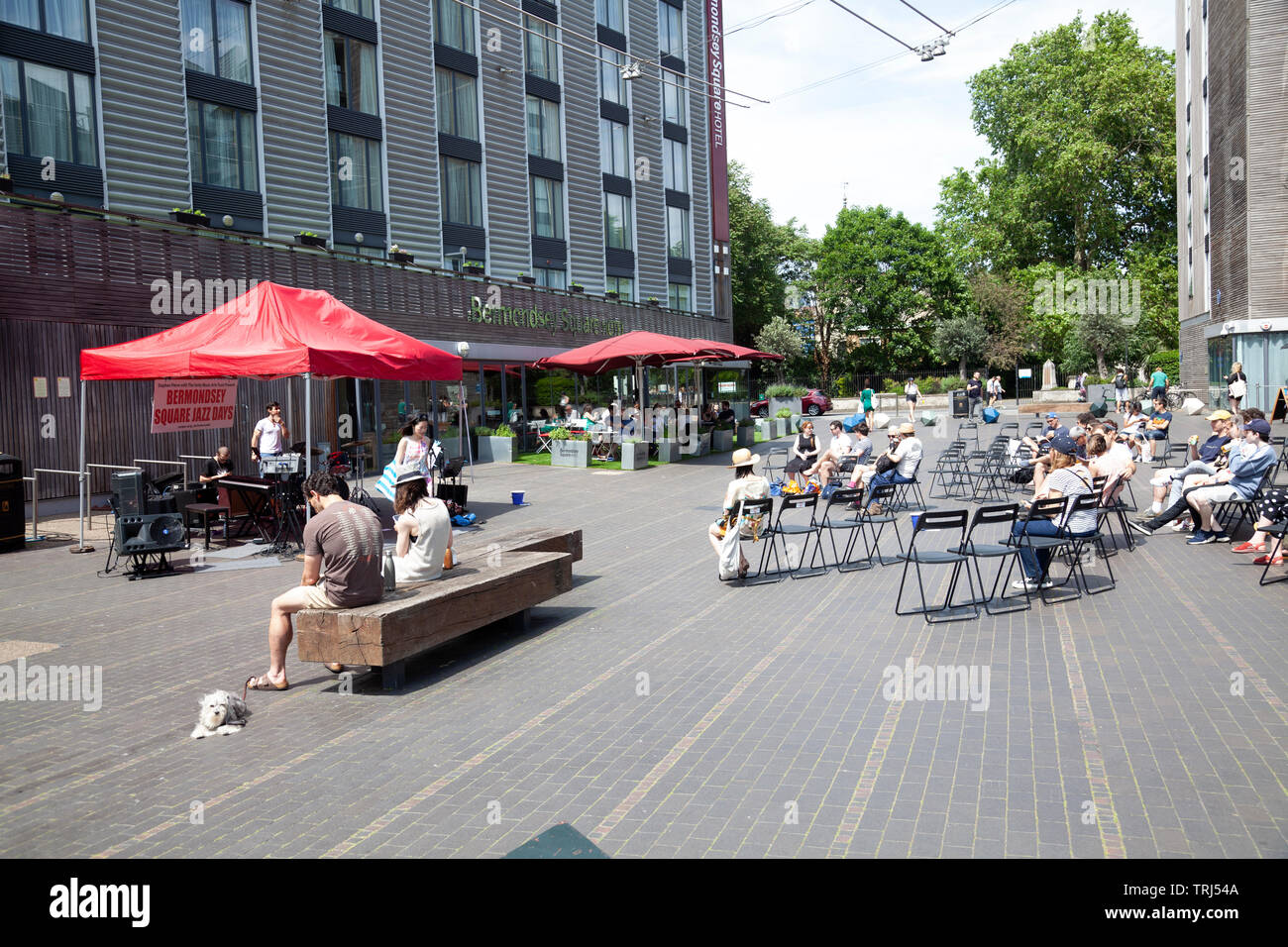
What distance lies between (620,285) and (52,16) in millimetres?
21571

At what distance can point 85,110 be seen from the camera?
1991 cm

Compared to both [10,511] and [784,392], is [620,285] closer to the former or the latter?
[784,392]

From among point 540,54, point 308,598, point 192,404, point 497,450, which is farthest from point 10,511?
point 540,54

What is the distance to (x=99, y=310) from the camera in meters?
16.6

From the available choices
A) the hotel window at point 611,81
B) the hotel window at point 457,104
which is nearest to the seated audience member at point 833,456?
the hotel window at point 457,104

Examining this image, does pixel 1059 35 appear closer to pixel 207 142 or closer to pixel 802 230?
pixel 802 230

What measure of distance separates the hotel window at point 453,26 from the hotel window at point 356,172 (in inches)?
201

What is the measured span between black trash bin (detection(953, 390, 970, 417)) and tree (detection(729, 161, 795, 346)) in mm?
19074

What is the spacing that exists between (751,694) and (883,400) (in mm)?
47972

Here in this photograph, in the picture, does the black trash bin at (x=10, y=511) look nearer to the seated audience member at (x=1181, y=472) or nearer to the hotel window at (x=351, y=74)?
the seated audience member at (x=1181, y=472)

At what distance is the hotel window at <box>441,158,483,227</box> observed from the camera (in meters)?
29.2

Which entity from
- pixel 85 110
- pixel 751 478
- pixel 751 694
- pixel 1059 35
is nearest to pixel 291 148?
pixel 85 110

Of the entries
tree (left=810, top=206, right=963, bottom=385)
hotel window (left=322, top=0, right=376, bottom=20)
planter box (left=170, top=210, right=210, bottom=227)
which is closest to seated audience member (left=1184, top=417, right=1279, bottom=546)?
planter box (left=170, top=210, right=210, bottom=227)

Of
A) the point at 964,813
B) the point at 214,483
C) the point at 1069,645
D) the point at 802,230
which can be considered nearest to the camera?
the point at 964,813
